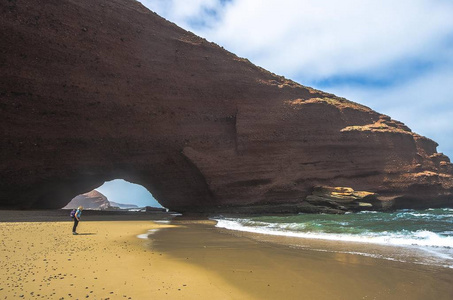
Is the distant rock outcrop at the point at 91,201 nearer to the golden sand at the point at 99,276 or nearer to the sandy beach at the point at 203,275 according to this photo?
the golden sand at the point at 99,276

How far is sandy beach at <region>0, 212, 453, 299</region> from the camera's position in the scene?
3732mm

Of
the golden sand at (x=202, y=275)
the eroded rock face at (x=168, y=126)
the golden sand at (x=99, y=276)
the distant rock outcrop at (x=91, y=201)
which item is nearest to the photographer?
the golden sand at (x=99, y=276)

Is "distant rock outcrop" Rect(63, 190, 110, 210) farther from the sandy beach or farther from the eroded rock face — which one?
the sandy beach

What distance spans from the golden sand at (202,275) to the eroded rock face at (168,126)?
18289mm

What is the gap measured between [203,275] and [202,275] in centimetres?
2

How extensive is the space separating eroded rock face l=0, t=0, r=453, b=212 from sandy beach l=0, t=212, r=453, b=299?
18.1 m

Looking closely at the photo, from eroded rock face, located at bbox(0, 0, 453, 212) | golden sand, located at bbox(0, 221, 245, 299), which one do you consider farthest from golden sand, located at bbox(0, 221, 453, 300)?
eroded rock face, located at bbox(0, 0, 453, 212)

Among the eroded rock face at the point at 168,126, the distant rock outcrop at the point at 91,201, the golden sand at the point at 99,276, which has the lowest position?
the distant rock outcrop at the point at 91,201

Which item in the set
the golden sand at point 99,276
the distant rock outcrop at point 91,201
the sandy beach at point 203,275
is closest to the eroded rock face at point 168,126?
the sandy beach at point 203,275

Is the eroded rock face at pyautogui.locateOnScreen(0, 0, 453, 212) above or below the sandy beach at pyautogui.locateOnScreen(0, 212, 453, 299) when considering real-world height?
above

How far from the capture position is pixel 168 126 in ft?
81.8

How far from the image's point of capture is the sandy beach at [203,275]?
373cm

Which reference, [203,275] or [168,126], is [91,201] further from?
[203,275]

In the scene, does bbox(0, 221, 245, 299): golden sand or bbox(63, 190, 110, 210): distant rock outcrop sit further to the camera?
bbox(63, 190, 110, 210): distant rock outcrop
